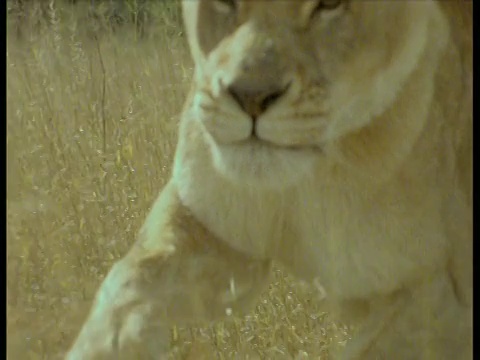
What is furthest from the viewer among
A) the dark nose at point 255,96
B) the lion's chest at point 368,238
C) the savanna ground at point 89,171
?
the savanna ground at point 89,171

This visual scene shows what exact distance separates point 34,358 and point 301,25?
76cm

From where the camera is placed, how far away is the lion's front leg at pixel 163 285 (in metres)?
1.54

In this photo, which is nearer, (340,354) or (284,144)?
(284,144)

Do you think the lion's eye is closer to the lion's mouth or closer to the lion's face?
the lion's face

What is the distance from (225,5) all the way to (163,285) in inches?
17.6

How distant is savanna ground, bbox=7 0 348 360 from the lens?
61.6 inches

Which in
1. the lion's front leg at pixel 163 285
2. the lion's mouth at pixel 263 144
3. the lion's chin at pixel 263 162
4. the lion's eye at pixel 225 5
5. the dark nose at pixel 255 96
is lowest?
the lion's front leg at pixel 163 285

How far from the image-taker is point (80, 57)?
61.9 inches

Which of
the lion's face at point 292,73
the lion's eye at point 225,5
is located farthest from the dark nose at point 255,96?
the lion's eye at point 225,5

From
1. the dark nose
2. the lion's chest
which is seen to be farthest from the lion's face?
the lion's chest

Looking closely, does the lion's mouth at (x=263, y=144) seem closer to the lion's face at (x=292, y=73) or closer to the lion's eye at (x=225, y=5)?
the lion's face at (x=292, y=73)

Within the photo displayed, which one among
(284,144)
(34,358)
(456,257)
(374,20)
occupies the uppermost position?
(374,20)

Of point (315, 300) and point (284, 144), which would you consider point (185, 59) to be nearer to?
point (284, 144)
